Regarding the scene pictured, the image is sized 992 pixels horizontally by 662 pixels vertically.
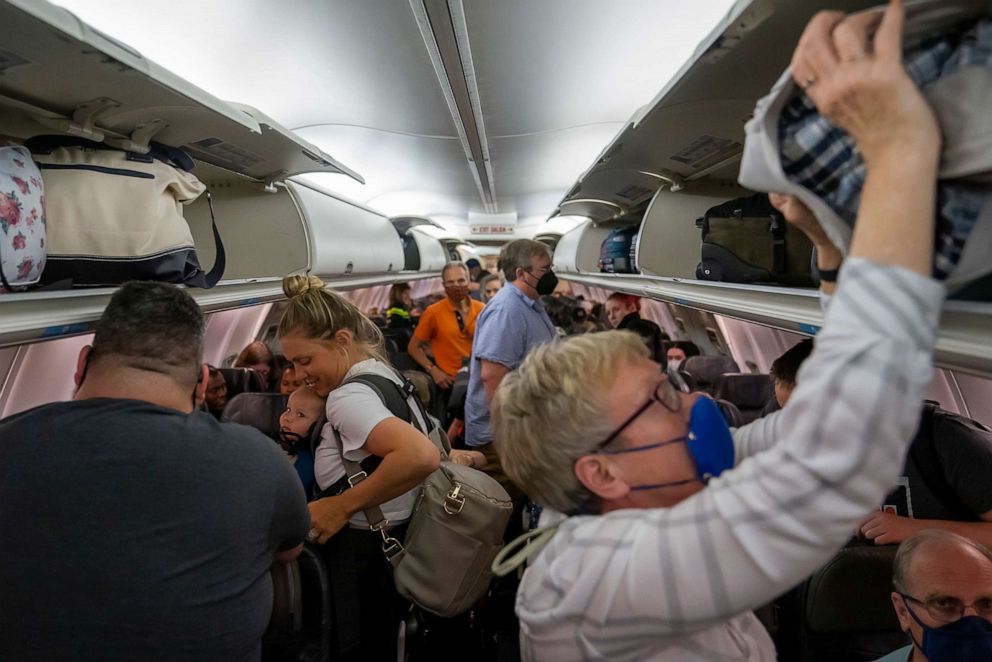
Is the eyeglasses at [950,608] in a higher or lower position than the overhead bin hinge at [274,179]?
lower

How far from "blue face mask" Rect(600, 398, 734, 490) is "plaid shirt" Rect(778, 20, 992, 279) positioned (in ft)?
1.37

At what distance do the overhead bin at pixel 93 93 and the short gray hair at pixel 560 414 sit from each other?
1.32 meters

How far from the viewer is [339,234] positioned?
443 cm

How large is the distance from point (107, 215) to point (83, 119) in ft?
1.10

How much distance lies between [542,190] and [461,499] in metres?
7.69

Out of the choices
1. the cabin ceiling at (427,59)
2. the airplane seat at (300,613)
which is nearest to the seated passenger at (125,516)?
the airplane seat at (300,613)

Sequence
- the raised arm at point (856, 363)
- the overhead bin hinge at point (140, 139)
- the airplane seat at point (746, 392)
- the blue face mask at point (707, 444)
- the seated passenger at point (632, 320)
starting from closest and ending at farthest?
the raised arm at point (856, 363), the blue face mask at point (707, 444), the overhead bin hinge at point (140, 139), the airplane seat at point (746, 392), the seated passenger at point (632, 320)

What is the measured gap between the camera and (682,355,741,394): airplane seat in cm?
477

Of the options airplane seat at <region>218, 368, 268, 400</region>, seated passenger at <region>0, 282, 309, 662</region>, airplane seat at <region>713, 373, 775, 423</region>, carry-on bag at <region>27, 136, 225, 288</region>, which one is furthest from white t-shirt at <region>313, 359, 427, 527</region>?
airplane seat at <region>713, 373, 775, 423</region>

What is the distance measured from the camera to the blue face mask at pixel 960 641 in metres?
1.52

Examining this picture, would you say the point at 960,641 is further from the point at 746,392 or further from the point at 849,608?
the point at 746,392

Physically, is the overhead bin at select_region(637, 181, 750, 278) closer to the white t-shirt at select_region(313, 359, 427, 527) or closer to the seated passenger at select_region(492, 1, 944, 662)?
the white t-shirt at select_region(313, 359, 427, 527)

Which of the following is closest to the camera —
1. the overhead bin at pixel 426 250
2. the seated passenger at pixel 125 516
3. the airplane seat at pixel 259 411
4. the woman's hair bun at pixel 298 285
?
the seated passenger at pixel 125 516

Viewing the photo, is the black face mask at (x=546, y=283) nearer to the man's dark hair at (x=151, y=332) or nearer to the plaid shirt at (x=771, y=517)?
the man's dark hair at (x=151, y=332)
